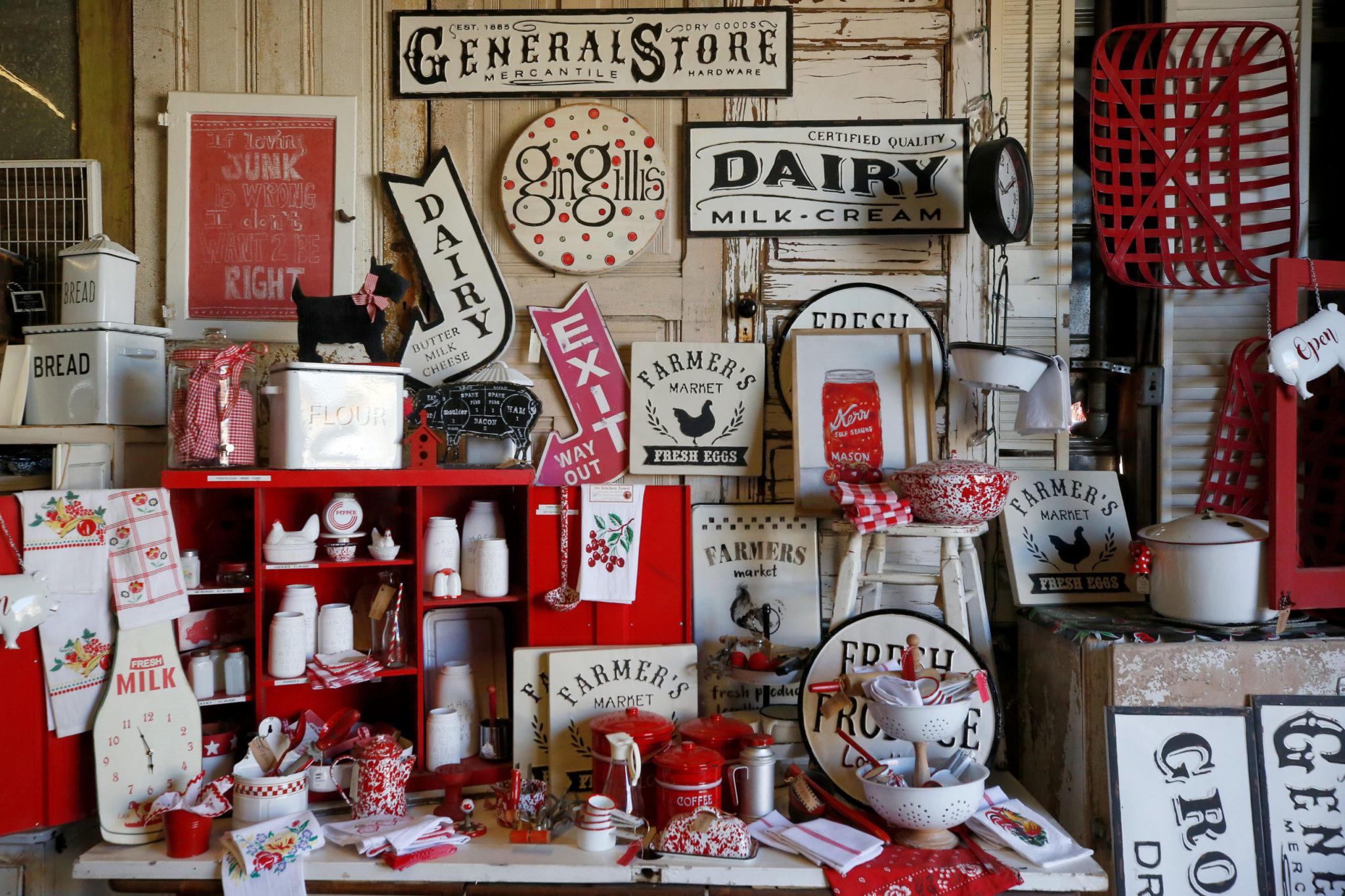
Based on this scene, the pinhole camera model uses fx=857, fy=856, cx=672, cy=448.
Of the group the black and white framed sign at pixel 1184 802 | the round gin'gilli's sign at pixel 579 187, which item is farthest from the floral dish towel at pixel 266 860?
the black and white framed sign at pixel 1184 802

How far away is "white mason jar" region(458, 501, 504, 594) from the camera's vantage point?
102 inches

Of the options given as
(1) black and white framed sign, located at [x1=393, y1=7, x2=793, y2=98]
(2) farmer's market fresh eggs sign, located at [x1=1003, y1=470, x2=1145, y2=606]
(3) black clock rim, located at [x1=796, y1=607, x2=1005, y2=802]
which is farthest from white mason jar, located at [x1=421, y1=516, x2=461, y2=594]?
(2) farmer's market fresh eggs sign, located at [x1=1003, y1=470, x2=1145, y2=606]

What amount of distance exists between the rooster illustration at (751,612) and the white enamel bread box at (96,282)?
2.10 meters

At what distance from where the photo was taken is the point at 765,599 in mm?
2801

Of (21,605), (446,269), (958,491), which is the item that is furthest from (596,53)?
(21,605)

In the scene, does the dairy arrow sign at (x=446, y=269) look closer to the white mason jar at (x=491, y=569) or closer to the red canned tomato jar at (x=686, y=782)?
the white mason jar at (x=491, y=569)

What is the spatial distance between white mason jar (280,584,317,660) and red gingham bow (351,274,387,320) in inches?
32.6

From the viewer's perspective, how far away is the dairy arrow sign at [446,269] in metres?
2.85

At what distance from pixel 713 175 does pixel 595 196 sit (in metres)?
0.40

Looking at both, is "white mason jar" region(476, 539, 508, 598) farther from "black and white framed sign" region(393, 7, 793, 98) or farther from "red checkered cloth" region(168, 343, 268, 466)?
"black and white framed sign" region(393, 7, 793, 98)

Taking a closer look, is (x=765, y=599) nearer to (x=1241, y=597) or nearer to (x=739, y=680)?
(x=739, y=680)

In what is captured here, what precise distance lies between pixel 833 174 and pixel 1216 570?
165 cm

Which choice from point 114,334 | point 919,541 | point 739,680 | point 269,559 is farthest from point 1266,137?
point 114,334

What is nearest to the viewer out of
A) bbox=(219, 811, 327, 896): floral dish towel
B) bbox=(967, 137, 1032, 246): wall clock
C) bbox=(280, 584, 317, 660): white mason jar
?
bbox=(219, 811, 327, 896): floral dish towel
